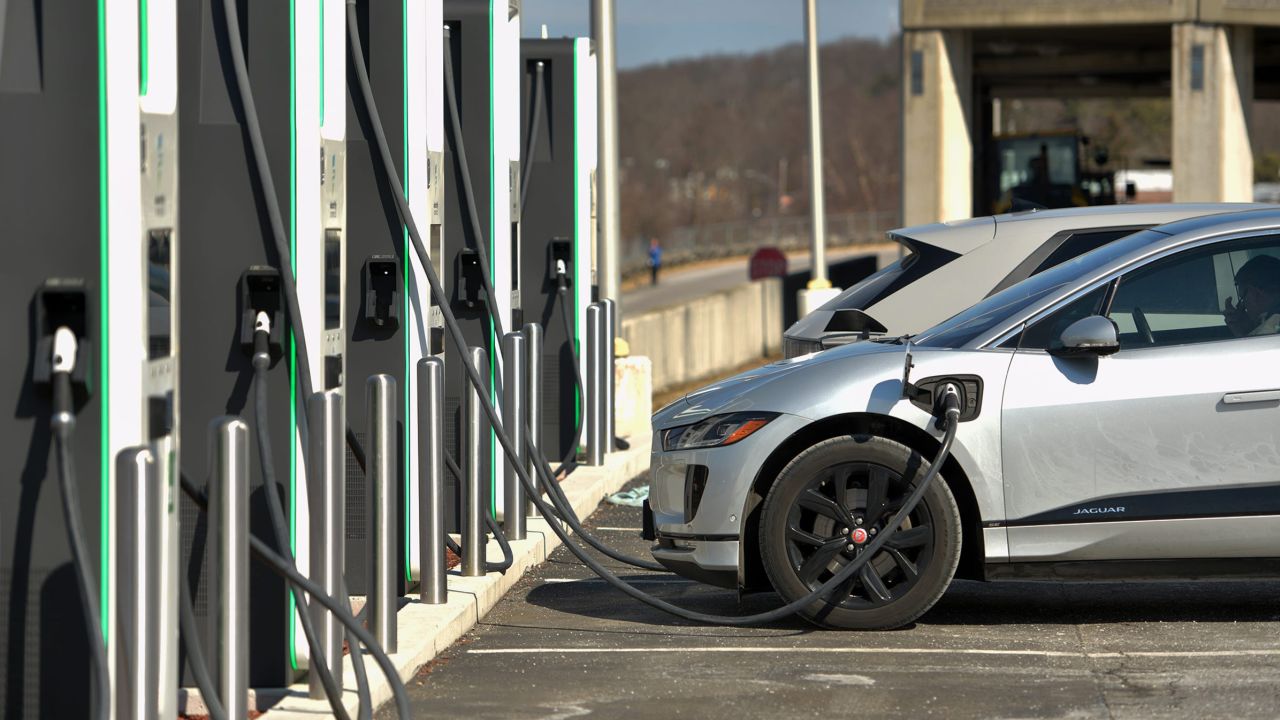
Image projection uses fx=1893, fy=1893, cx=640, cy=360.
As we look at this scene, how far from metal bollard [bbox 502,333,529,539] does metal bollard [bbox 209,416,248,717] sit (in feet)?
12.0

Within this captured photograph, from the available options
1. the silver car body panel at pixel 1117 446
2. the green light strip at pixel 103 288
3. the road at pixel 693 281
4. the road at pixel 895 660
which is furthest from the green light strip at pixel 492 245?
the road at pixel 693 281

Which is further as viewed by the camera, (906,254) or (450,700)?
(906,254)

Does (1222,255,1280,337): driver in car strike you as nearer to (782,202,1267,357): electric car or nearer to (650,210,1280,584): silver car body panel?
(650,210,1280,584): silver car body panel

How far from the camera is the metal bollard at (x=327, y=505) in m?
5.90

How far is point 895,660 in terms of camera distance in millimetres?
6953

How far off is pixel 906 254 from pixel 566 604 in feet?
12.6

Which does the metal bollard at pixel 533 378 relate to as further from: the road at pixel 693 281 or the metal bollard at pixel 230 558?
the road at pixel 693 281

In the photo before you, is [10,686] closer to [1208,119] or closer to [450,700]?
[450,700]

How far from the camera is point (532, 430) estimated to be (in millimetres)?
10148

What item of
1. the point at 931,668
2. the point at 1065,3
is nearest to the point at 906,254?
the point at 931,668

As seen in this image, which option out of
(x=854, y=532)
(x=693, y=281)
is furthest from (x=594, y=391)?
(x=693, y=281)

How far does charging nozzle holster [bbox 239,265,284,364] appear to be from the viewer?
6332 mm

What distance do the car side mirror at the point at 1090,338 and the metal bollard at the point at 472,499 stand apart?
2.52m

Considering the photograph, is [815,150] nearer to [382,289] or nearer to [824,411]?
[382,289]
